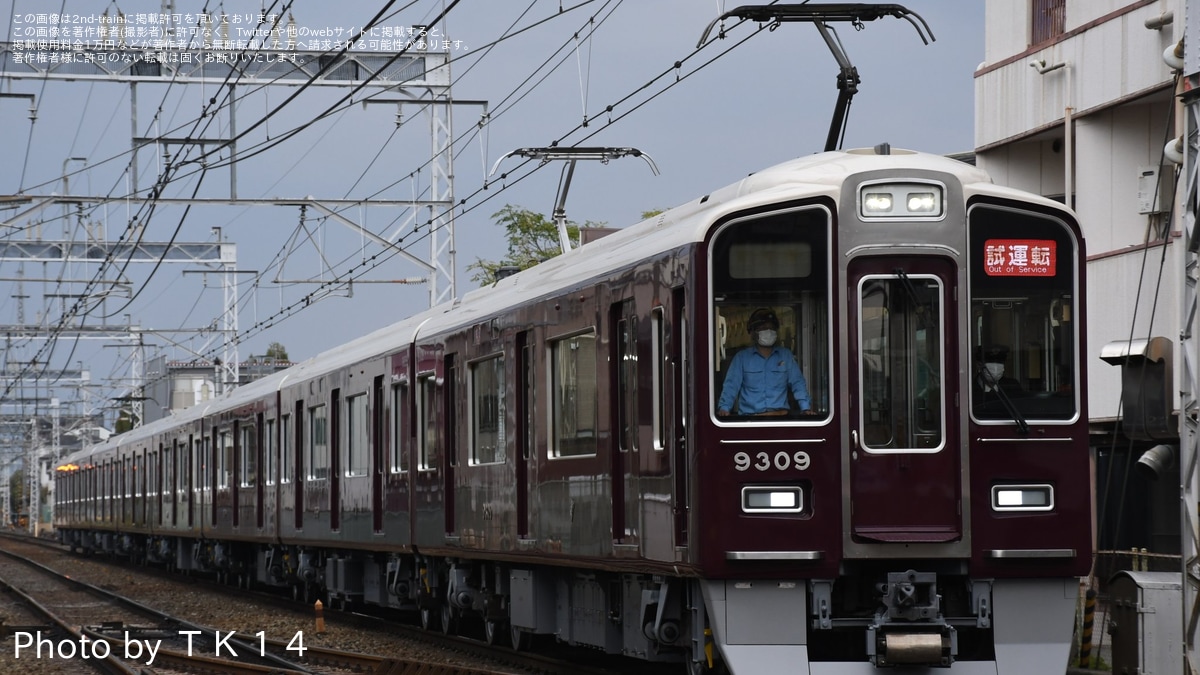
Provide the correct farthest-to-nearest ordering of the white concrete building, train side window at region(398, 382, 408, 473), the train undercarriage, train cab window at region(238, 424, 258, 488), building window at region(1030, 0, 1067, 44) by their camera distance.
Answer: train cab window at region(238, 424, 258, 488)
building window at region(1030, 0, 1067, 44)
the white concrete building
train side window at region(398, 382, 408, 473)
the train undercarriage

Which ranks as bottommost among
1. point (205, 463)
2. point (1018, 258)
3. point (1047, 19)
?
point (205, 463)

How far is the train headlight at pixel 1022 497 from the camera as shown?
966 centimetres

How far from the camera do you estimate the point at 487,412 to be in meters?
14.0

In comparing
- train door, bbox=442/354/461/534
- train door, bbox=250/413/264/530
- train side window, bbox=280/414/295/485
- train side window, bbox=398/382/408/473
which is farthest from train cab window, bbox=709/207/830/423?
train door, bbox=250/413/264/530

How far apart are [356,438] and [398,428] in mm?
2038

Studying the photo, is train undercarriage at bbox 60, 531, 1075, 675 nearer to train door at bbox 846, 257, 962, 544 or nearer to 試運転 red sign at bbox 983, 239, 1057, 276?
train door at bbox 846, 257, 962, 544

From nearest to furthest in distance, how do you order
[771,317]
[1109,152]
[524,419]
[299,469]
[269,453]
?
[771,317] < [524,419] < [1109,152] < [299,469] < [269,453]

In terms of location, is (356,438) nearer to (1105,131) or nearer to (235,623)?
(235,623)

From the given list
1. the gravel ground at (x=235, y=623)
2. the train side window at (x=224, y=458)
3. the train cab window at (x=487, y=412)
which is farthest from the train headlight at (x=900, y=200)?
the train side window at (x=224, y=458)

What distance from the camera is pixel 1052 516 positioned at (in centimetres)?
971

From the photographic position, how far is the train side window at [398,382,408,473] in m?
17.0

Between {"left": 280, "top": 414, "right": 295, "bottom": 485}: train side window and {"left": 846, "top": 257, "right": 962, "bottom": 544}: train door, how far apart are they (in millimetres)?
13685

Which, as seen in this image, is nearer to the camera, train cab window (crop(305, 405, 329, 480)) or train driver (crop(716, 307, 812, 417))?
train driver (crop(716, 307, 812, 417))

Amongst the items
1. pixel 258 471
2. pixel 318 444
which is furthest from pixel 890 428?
pixel 258 471
